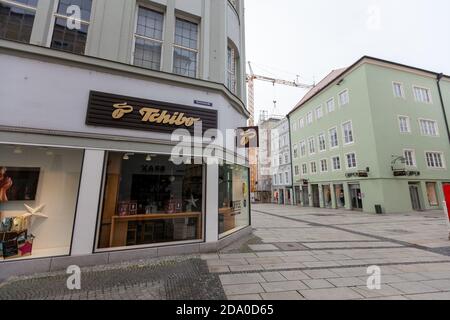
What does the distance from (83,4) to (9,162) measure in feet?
17.0

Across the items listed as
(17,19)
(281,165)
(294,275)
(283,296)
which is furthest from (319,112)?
(17,19)

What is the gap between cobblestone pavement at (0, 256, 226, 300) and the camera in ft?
13.0

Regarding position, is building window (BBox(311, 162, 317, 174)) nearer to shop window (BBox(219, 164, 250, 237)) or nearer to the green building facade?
the green building facade

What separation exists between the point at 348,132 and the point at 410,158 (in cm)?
610

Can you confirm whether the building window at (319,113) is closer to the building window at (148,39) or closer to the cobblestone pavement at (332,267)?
the cobblestone pavement at (332,267)

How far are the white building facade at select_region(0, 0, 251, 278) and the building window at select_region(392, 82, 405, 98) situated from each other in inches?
913

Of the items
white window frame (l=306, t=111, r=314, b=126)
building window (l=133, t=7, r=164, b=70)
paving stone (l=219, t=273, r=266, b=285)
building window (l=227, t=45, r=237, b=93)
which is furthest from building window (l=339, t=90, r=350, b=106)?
paving stone (l=219, t=273, r=266, b=285)

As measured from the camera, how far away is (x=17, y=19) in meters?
6.09

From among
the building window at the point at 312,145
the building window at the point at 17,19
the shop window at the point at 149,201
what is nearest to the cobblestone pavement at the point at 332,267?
the shop window at the point at 149,201

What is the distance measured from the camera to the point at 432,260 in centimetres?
612

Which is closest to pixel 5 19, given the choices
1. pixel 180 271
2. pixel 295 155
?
pixel 180 271

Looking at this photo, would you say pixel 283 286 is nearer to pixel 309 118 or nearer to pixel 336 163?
pixel 336 163

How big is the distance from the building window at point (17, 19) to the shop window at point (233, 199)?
22.4 ft
